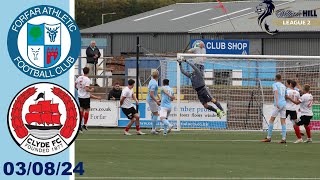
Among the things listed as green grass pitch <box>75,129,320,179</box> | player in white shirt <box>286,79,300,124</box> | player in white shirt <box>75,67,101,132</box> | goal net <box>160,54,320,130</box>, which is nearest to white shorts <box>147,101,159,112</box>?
green grass pitch <box>75,129,320,179</box>

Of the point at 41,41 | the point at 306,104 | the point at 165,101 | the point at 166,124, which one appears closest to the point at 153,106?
the point at 165,101

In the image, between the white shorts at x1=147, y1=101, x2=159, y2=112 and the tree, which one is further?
the white shorts at x1=147, y1=101, x2=159, y2=112

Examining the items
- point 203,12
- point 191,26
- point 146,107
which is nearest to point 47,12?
point 146,107

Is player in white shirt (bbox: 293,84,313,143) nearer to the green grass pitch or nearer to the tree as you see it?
the green grass pitch

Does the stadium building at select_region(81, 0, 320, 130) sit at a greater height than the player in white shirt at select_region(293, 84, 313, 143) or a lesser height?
greater

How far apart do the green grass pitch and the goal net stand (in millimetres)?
3997

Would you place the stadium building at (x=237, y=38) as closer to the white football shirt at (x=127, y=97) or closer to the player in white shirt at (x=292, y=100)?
the white football shirt at (x=127, y=97)

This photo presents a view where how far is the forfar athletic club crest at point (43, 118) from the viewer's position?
10.3 meters

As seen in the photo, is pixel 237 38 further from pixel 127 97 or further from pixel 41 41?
pixel 41 41

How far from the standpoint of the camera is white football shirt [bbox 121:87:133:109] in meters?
30.6

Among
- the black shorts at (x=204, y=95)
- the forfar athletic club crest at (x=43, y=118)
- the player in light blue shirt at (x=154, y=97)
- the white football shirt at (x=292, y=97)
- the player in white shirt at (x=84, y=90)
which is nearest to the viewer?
the forfar athletic club crest at (x=43, y=118)

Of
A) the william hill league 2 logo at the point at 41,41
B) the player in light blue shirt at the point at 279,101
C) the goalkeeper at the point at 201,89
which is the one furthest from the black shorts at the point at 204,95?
the william hill league 2 logo at the point at 41,41

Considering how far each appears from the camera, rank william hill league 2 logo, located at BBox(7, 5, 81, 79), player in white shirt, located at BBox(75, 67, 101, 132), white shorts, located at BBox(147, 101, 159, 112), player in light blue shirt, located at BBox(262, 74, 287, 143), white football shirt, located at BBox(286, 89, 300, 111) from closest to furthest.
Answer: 1. william hill league 2 logo, located at BBox(7, 5, 81, 79)
2. player in light blue shirt, located at BBox(262, 74, 287, 143)
3. white football shirt, located at BBox(286, 89, 300, 111)
4. player in white shirt, located at BBox(75, 67, 101, 132)
5. white shorts, located at BBox(147, 101, 159, 112)

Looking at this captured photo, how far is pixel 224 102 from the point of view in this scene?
36312 millimetres
